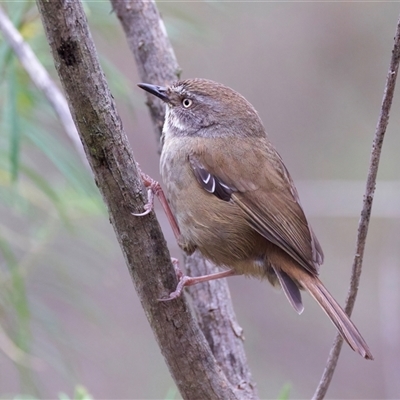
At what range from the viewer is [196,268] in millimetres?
3922

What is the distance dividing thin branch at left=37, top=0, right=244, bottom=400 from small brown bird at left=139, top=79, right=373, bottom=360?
1.27 feet

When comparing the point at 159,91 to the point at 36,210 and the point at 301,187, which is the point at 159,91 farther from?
the point at 301,187

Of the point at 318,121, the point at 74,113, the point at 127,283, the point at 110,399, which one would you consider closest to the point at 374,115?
the point at 318,121

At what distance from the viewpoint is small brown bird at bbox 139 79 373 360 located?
342 centimetres

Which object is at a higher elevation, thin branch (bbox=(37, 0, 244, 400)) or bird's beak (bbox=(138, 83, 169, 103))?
bird's beak (bbox=(138, 83, 169, 103))

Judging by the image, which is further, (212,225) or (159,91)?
(159,91)

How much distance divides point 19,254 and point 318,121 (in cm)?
496

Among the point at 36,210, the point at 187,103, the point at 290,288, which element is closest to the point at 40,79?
the point at 187,103

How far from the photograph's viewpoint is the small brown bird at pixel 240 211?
11.2 ft

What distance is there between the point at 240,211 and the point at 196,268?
0.60 meters

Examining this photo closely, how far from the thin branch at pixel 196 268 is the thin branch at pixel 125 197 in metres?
→ 0.62

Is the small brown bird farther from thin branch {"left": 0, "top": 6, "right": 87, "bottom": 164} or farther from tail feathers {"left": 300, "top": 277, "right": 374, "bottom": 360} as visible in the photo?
thin branch {"left": 0, "top": 6, "right": 87, "bottom": 164}

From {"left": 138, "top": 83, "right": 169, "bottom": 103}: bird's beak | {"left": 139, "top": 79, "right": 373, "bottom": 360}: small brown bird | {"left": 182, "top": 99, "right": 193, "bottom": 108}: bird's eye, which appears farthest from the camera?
{"left": 182, "top": 99, "right": 193, "bottom": 108}: bird's eye

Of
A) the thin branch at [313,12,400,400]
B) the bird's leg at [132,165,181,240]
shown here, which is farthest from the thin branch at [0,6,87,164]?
the thin branch at [313,12,400,400]
